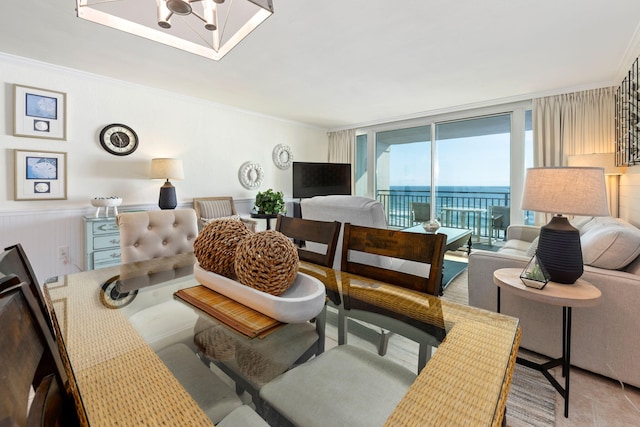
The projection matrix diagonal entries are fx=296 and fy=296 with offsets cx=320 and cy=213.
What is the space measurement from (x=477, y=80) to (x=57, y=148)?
461 centimetres

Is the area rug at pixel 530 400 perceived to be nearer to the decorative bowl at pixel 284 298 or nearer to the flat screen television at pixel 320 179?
the decorative bowl at pixel 284 298

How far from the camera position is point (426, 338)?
947 millimetres

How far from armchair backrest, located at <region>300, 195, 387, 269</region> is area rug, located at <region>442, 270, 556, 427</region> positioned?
108 centimetres

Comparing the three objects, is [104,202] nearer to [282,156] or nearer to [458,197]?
[282,156]

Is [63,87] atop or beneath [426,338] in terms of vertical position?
atop

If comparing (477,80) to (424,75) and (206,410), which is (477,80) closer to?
(424,75)

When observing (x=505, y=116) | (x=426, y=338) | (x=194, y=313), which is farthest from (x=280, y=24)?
(x=505, y=116)

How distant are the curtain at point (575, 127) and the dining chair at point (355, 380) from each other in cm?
364

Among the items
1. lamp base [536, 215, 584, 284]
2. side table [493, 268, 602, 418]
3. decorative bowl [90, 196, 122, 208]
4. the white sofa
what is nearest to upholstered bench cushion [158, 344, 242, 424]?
side table [493, 268, 602, 418]

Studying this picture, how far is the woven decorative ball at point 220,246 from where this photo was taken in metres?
1.11

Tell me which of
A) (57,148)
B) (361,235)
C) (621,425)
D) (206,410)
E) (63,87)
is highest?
(63,87)

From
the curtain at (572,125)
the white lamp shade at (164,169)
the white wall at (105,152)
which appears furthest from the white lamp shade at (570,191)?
the white lamp shade at (164,169)

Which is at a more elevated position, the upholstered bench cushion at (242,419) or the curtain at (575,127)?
the curtain at (575,127)

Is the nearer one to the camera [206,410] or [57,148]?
[206,410]
